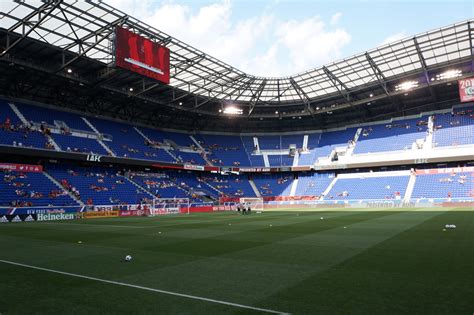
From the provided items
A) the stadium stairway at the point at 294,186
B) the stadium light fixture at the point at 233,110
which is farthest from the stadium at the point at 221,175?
the stadium stairway at the point at 294,186

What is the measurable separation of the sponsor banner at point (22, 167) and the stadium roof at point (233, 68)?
1355cm

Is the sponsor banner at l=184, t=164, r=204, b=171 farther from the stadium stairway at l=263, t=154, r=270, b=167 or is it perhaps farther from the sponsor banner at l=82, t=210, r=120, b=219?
the sponsor banner at l=82, t=210, r=120, b=219

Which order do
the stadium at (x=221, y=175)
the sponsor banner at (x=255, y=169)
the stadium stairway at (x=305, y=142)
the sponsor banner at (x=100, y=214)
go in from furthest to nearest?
the stadium stairway at (x=305, y=142), the sponsor banner at (x=255, y=169), the sponsor banner at (x=100, y=214), the stadium at (x=221, y=175)

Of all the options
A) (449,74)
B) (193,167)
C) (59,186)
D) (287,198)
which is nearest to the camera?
(59,186)

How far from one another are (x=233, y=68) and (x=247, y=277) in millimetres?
45799

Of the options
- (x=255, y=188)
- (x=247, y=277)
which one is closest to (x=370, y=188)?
(x=255, y=188)

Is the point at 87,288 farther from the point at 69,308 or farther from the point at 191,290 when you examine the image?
the point at 191,290

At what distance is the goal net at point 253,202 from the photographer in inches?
2514

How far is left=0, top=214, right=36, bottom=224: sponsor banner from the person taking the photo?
3488cm

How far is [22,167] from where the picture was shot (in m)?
43.9

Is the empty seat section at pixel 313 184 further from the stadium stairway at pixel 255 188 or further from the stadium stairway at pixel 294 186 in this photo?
the stadium stairway at pixel 255 188

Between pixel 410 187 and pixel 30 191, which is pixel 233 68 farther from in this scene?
pixel 410 187

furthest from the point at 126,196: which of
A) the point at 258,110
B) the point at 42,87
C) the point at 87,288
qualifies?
the point at 87,288

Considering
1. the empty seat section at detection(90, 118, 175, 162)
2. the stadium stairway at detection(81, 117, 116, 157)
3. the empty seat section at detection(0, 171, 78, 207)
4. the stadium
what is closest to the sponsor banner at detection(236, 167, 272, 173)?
the stadium
